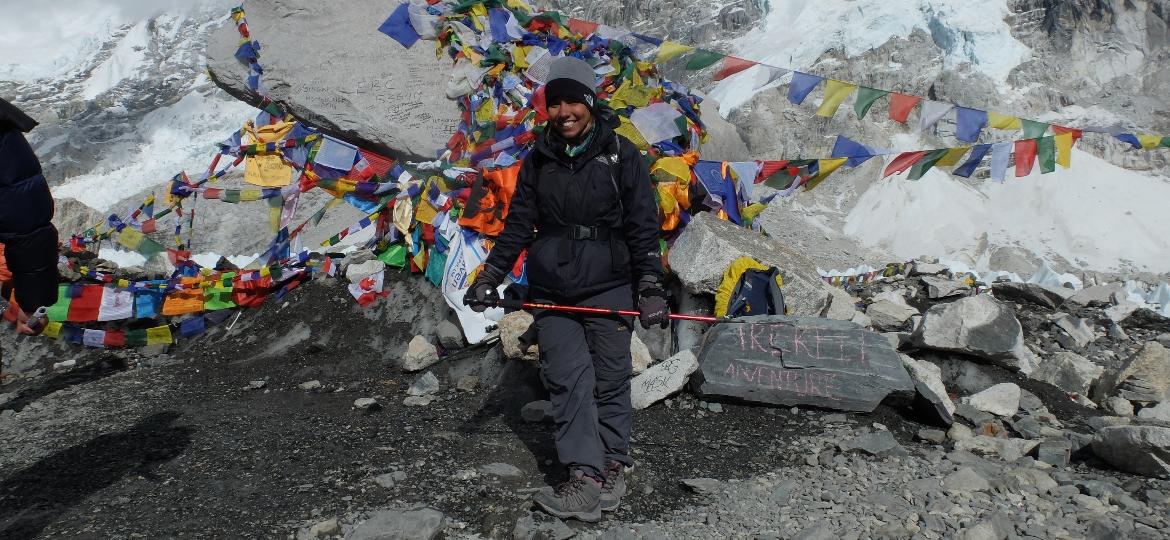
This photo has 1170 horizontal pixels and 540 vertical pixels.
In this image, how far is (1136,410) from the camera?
16.6 ft

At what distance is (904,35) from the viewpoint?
47125 mm

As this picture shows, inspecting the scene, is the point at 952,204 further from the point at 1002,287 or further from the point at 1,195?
the point at 1,195

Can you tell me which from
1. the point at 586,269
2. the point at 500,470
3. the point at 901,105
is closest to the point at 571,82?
the point at 586,269

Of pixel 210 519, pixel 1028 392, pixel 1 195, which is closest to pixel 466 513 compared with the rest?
pixel 210 519

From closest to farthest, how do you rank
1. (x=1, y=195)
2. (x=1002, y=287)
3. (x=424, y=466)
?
(x=1, y=195) → (x=424, y=466) → (x=1002, y=287)

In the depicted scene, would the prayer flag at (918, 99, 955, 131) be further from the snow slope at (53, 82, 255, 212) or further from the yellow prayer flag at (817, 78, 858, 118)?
the snow slope at (53, 82, 255, 212)

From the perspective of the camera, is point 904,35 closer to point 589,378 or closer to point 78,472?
point 589,378

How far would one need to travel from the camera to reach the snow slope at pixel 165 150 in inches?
2149

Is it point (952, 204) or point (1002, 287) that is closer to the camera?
point (1002, 287)

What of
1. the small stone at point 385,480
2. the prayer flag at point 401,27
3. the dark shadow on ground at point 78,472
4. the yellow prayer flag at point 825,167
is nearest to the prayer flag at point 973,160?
the yellow prayer flag at point 825,167

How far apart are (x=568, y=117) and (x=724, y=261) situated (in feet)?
8.87

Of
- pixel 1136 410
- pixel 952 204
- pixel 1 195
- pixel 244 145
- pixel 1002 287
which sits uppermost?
pixel 1 195

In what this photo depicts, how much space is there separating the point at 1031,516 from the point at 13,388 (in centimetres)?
748

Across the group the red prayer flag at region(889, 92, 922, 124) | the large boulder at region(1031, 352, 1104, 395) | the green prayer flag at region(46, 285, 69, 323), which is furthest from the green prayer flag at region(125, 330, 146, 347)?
the large boulder at region(1031, 352, 1104, 395)
